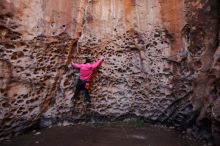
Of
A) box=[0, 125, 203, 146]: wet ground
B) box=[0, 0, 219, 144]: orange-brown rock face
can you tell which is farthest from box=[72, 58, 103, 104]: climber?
box=[0, 125, 203, 146]: wet ground

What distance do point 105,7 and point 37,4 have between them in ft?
6.03

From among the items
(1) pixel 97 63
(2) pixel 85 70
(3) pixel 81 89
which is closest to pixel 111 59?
(1) pixel 97 63

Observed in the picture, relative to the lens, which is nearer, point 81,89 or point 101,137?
point 101,137

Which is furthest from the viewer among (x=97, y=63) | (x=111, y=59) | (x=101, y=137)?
(x=111, y=59)

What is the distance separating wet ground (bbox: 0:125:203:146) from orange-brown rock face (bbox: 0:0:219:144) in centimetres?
32

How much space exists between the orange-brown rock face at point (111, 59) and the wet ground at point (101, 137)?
0.32m

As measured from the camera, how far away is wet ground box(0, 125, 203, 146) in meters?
5.82

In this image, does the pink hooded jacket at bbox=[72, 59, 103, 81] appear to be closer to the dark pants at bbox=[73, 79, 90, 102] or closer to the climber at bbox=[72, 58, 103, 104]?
the climber at bbox=[72, 58, 103, 104]

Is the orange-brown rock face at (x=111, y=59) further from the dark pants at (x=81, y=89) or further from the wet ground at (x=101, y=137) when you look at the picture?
the wet ground at (x=101, y=137)

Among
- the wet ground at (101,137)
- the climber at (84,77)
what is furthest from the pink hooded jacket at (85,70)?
the wet ground at (101,137)

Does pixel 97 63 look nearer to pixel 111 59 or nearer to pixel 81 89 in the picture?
pixel 111 59

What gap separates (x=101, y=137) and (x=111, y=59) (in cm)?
211

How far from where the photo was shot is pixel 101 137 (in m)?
6.23

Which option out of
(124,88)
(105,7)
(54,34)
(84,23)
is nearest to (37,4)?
(54,34)
